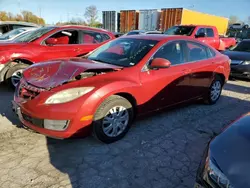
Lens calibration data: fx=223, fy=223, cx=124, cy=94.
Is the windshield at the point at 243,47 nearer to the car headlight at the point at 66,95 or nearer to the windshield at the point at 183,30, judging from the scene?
the windshield at the point at 183,30

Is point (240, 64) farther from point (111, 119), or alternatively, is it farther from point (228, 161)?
point (228, 161)

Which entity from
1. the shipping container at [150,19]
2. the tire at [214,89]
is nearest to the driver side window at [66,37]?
the tire at [214,89]

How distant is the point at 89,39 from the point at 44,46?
54.5 inches

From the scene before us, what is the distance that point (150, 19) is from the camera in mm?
19094

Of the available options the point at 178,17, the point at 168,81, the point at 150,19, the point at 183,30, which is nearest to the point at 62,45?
the point at 168,81

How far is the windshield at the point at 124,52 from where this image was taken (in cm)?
364

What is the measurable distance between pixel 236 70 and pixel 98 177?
7.07 metres

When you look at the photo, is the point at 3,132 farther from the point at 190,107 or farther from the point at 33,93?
the point at 190,107

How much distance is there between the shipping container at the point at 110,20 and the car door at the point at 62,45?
15.9 m

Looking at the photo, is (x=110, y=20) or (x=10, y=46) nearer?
(x=10, y=46)

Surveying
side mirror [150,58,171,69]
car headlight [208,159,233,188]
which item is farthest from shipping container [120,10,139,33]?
car headlight [208,159,233,188]

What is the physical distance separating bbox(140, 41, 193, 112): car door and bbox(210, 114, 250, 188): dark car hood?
1686 millimetres

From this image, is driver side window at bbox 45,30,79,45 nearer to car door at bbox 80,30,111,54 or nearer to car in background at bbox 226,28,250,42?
car door at bbox 80,30,111,54

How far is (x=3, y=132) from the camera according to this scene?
11.3ft
